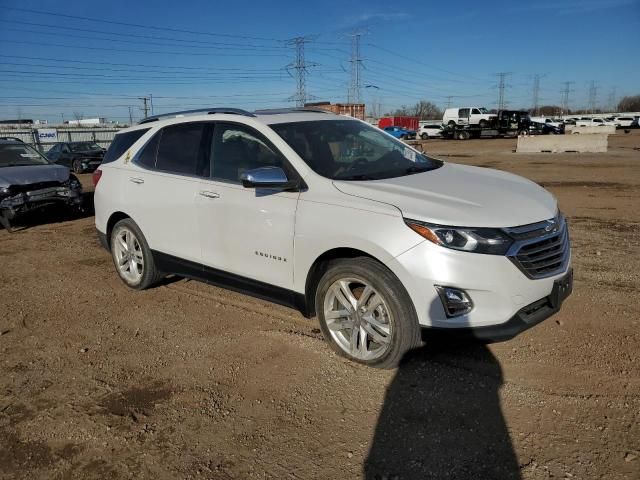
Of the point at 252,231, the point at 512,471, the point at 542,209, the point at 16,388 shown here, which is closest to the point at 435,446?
the point at 512,471

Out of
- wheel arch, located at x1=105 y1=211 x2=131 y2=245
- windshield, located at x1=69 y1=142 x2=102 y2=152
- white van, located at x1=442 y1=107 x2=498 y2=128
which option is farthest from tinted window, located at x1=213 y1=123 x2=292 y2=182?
white van, located at x1=442 y1=107 x2=498 y2=128

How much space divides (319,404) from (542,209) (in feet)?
6.61

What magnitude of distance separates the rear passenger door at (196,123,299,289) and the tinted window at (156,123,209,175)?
190 millimetres

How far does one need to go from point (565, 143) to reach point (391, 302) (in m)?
25.9

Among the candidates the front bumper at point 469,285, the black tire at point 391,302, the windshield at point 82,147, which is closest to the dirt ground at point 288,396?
the black tire at point 391,302

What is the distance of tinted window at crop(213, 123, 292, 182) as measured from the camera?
4156 millimetres

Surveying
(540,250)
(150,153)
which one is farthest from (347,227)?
(150,153)

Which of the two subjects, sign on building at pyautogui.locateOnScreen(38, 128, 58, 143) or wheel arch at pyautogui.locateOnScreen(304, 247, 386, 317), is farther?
sign on building at pyautogui.locateOnScreen(38, 128, 58, 143)

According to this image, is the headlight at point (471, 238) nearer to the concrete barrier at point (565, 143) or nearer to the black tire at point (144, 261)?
the black tire at point (144, 261)

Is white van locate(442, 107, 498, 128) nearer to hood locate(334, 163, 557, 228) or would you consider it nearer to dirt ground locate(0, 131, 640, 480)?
dirt ground locate(0, 131, 640, 480)

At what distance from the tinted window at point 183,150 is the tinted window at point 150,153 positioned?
0.23 feet

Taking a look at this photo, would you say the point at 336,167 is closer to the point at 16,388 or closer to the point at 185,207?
the point at 185,207

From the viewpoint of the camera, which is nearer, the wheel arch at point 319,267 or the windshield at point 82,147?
the wheel arch at point 319,267

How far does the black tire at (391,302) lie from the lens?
10.9 ft
